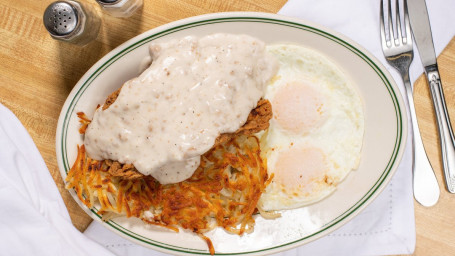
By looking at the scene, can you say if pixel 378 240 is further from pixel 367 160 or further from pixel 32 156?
pixel 32 156

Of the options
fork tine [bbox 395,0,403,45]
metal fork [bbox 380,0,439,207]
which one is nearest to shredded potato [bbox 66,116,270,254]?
metal fork [bbox 380,0,439,207]

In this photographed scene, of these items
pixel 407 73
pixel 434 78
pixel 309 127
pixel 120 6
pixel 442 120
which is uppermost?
pixel 434 78

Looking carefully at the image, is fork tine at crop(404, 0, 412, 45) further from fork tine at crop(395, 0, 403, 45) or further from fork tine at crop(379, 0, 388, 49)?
fork tine at crop(379, 0, 388, 49)

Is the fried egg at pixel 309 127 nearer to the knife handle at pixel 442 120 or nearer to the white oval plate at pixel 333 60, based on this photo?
the white oval plate at pixel 333 60

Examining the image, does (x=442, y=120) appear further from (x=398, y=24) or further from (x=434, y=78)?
(x=398, y=24)

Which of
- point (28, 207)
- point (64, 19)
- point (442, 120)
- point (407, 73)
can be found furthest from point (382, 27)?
point (28, 207)

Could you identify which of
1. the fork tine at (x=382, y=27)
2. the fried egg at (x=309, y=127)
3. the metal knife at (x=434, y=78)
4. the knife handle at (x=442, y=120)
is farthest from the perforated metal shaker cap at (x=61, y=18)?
the knife handle at (x=442, y=120)
